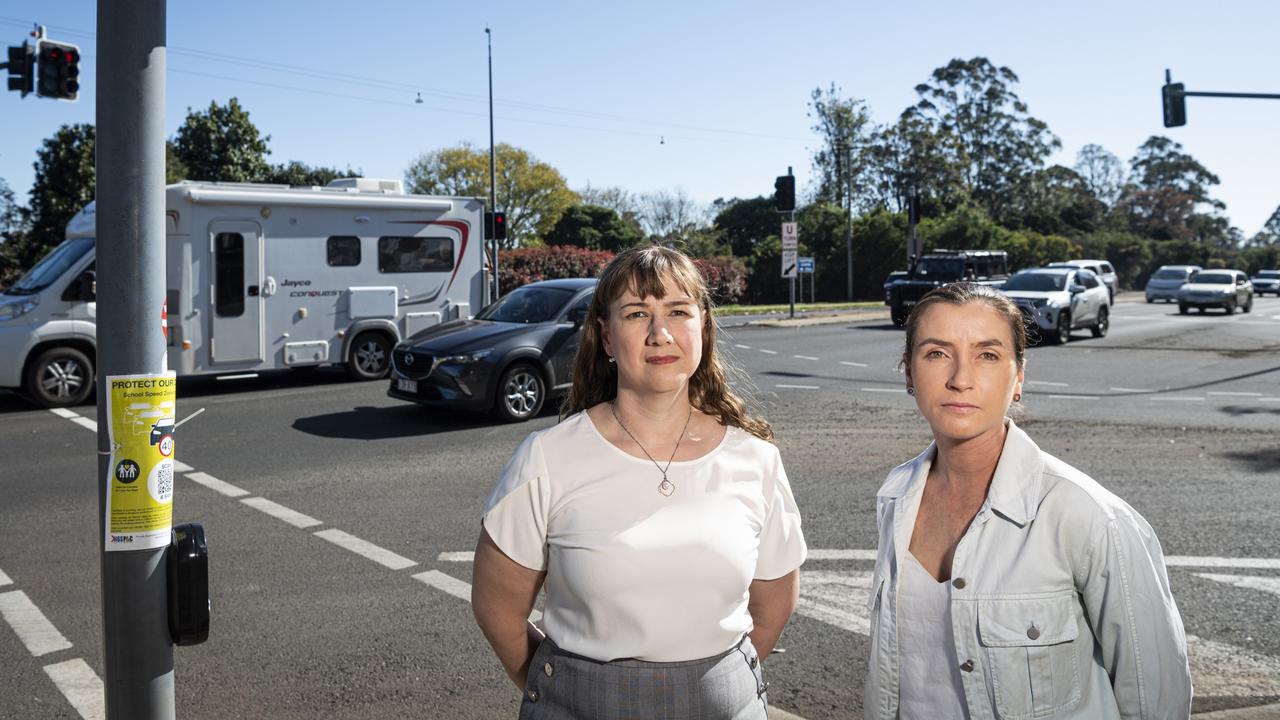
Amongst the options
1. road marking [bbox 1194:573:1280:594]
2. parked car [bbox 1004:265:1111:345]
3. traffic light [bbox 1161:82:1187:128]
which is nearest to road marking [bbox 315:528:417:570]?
road marking [bbox 1194:573:1280:594]

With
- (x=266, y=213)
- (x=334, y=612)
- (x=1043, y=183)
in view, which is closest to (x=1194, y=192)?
(x=1043, y=183)

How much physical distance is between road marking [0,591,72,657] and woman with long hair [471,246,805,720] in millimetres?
3564

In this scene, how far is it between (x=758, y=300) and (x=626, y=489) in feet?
159

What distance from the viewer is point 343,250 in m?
15.5

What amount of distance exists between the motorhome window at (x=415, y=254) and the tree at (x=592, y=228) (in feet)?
167

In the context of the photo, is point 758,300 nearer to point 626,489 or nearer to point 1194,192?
point 626,489

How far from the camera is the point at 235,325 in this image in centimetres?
1445

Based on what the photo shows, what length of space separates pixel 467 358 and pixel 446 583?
590 centimetres

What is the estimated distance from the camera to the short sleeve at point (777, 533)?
2445 mm

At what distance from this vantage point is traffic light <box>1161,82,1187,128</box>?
2467 cm

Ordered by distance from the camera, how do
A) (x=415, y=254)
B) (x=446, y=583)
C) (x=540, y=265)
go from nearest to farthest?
(x=446, y=583)
(x=415, y=254)
(x=540, y=265)

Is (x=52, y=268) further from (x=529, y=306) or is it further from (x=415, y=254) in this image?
(x=529, y=306)

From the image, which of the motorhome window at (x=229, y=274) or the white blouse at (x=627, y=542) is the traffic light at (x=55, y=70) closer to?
the motorhome window at (x=229, y=274)

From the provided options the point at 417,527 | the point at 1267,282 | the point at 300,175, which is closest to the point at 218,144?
the point at 300,175
